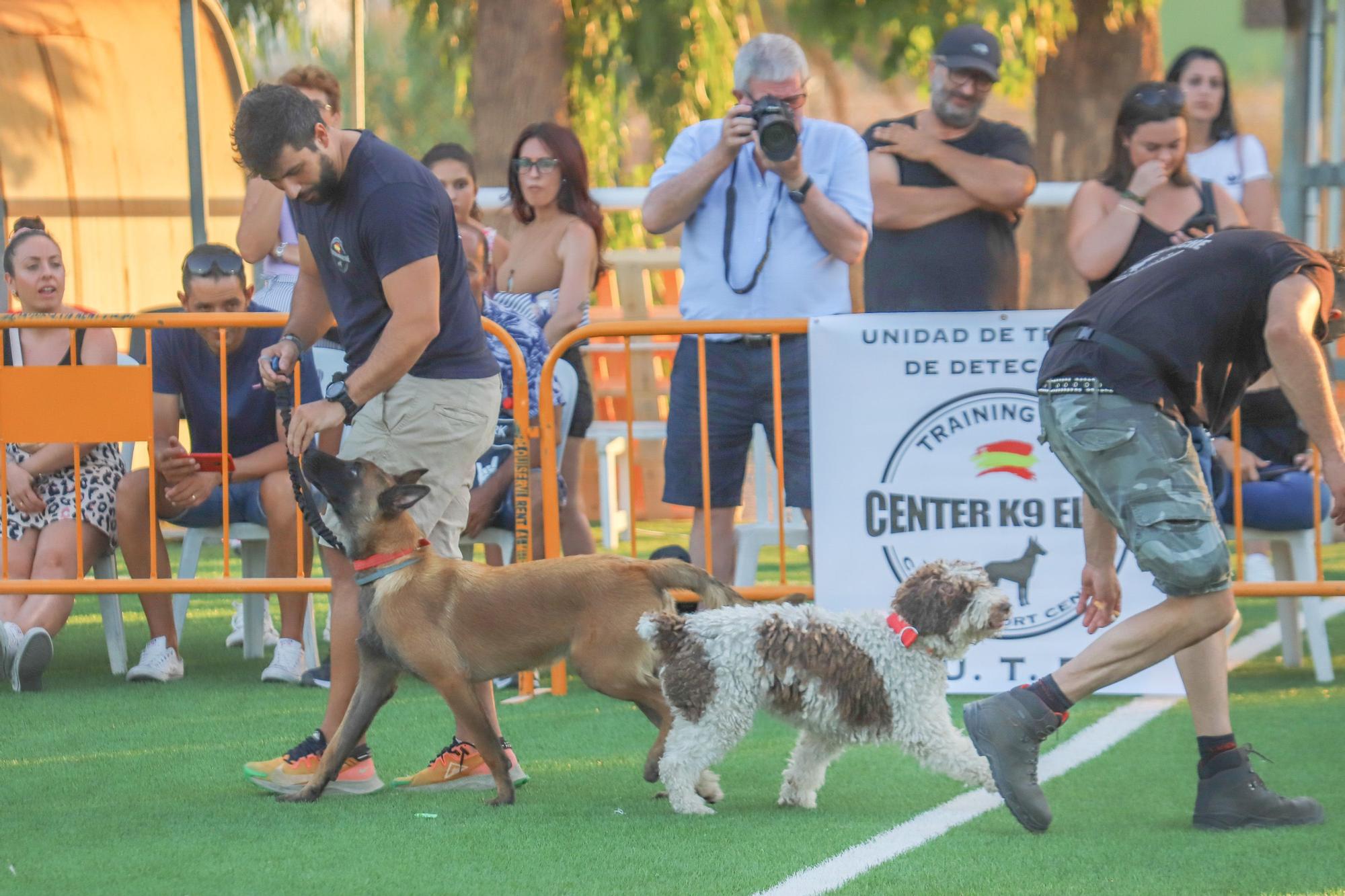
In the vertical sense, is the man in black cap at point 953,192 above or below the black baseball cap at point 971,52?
below

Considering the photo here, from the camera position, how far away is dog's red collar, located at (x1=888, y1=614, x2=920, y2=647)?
15.9 feet

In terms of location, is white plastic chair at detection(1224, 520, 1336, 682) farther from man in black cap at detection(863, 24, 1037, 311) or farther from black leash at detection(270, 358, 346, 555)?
black leash at detection(270, 358, 346, 555)

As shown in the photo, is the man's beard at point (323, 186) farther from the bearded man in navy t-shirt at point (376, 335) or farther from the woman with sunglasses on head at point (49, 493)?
the woman with sunglasses on head at point (49, 493)

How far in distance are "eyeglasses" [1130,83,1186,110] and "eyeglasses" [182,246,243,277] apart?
12.0ft

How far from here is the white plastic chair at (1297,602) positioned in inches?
→ 266

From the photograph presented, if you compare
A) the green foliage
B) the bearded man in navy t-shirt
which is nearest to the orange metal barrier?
the bearded man in navy t-shirt

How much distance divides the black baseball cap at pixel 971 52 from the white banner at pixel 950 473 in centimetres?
96

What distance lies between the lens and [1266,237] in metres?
4.46

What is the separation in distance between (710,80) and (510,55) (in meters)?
1.87

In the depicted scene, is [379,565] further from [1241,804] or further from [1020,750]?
[1241,804]

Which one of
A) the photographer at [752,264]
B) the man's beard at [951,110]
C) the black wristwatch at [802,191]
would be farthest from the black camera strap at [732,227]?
the man's beard at [951,110]

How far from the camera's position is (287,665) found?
697 cm

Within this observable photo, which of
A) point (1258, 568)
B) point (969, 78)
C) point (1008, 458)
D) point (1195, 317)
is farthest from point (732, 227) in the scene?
point (1258, 568)

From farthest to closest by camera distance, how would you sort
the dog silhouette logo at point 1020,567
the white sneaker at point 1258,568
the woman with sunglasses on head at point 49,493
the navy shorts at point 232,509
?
the white sneaker at point 1258,568
the navy shorts at point 232,509
the woman with sunglasses on head at point 49,493
the dog silhouette logo at point 1020,567
